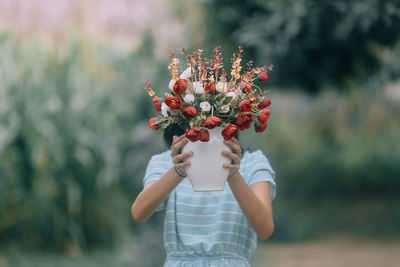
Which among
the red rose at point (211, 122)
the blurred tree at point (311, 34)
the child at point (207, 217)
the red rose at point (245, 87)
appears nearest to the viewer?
the red rose at point (211, 122)

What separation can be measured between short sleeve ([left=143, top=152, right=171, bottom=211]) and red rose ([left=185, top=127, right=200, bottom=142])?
392mm

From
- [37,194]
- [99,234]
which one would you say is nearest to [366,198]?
[99,234]

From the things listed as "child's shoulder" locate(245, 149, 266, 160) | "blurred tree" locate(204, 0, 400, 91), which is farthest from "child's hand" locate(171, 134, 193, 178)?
"blurred tree" locate(204, 0, 400, 91)

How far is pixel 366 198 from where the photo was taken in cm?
750

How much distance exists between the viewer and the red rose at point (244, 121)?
5.41ft

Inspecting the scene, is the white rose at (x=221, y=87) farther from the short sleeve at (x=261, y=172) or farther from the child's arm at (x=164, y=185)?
the short sleeve at (x=261, y=172)

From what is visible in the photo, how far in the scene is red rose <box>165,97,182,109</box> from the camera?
5.38 feet

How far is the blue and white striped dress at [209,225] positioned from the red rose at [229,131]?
312mm

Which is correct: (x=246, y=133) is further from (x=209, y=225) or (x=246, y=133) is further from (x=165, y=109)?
(x=165, y=109)

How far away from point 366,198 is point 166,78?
323cm

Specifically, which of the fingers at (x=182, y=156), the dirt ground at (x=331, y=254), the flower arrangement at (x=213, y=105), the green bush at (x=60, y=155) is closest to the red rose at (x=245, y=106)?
the flower arrangement at (x=213, y=105)

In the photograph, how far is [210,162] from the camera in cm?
166

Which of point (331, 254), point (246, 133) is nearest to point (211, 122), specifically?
point (331, 254)

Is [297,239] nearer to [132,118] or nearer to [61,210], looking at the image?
[132,118]
